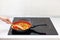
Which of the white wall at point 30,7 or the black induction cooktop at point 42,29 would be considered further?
the white wall at point 30,7

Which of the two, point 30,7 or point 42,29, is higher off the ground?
point 30,7

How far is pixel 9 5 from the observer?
4.68 feet

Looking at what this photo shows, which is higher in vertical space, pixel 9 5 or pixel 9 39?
pixel 9 5

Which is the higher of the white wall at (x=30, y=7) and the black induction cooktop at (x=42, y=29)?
the white wall at (x=30, y=7)

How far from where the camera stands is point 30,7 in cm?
143

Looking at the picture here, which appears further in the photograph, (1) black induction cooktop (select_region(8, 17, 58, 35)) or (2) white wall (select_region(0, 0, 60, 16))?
(2) white wall (select_region(0, 0, 60, 16))

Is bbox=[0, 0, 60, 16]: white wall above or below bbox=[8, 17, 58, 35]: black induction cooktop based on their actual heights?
above

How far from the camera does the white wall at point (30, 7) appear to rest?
1418mm

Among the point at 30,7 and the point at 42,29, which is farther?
the point at 30,7

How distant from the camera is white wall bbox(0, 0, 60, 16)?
1.42 metres

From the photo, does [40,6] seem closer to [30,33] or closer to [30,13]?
[30,13]

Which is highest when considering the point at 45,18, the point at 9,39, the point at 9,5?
the point at 9,5

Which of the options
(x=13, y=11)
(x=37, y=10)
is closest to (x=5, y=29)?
(x=13, y=11)

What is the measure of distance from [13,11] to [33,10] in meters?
0.23
